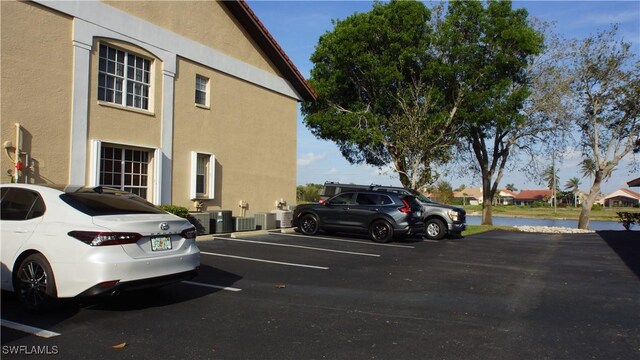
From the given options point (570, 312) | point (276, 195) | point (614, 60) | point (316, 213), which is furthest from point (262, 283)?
point (614, 60)

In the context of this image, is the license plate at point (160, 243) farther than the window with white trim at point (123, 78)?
No

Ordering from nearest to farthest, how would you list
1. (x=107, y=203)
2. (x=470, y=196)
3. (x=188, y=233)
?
(x=107, y=203)
(x=188, y=233)
(x=470, y=196)

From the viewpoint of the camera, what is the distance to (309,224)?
1658 centimetres

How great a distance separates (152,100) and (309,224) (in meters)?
6.26

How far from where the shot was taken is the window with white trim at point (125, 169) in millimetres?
13148

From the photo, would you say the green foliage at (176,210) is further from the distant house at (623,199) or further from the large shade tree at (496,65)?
the distant house at (623,199)

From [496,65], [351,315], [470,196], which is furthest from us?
[470,196]

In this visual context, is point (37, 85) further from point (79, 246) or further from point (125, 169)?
point (79, 246)

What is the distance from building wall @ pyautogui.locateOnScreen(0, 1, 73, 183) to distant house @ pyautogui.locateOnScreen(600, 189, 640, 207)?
122405 mm

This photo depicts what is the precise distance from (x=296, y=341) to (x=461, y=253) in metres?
8.90

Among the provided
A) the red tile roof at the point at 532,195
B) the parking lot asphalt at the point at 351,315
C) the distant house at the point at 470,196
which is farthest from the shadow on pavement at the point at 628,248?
the red tile roof at the point at 532,195

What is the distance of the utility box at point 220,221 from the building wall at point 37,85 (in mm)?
4546

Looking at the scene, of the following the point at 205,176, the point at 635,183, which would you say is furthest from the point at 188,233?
the point at 635,183

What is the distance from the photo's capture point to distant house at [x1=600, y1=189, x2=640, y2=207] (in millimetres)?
114988
